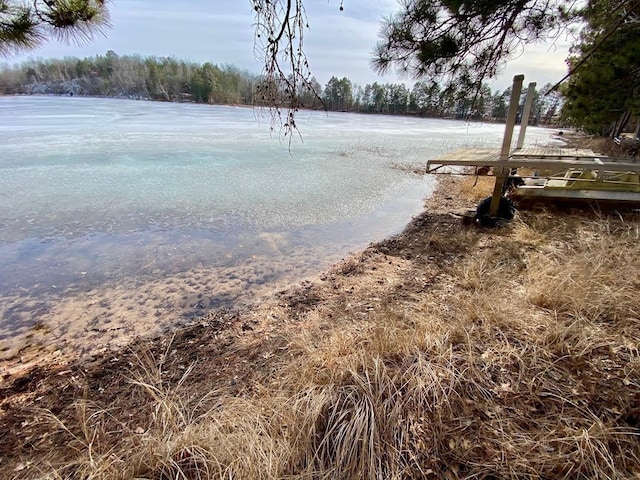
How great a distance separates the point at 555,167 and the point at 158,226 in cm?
612

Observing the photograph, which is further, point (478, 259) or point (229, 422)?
point (478, 259)

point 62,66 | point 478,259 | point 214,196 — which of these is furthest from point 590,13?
point 62,66

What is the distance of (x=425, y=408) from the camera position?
1587mm

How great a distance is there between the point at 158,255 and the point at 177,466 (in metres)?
3.74

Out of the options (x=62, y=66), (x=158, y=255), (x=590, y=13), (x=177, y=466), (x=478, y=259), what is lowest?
(x=158, y=255)

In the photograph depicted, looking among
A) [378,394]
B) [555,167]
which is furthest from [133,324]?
[555,167]

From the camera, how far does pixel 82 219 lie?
5.61m

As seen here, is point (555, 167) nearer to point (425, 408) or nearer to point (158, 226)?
point (425, 408)

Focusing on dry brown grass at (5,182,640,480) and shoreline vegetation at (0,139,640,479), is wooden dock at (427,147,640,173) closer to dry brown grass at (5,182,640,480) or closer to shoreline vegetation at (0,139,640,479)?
shoreline vegetation at (0,139,640,479)

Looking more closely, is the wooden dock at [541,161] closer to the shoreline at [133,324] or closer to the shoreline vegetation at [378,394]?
the shoreline vegetation at [378,394]

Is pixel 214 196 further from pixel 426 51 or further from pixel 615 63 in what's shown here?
pixel 615 63

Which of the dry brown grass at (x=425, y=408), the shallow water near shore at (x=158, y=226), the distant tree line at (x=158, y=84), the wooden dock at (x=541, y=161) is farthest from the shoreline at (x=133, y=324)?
the distant tree line at (x=158, y=84)

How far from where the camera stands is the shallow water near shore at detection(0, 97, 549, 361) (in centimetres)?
340

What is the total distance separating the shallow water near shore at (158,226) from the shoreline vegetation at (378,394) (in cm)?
74
